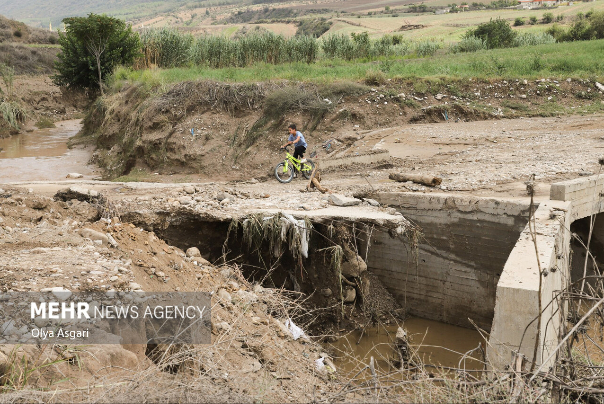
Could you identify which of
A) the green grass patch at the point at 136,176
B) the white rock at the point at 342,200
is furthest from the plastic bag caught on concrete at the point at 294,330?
the green grass patch at the point at 136,176

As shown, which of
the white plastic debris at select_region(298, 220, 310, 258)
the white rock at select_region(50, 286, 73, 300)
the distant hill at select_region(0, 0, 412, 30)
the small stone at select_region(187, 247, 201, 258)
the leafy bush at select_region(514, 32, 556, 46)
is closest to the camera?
the white rock at select_region(50, 286, 73, 300)

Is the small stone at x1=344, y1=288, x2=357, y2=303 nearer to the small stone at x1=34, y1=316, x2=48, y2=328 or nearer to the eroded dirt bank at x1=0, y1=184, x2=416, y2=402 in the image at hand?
the eroded dirt bank at x1=0, y1=184, x2=416, y2=402

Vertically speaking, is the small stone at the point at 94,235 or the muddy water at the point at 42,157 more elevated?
the small stone at the point at 94,235

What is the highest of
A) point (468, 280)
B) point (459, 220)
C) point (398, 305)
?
point (459, 220)

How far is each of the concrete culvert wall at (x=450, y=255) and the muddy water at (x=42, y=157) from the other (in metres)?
10.8

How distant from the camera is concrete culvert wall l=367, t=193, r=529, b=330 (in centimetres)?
886

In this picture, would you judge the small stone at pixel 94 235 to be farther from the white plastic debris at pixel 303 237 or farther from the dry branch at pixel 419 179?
the dry branch at pixel 419 179

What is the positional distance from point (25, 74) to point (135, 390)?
109 feet

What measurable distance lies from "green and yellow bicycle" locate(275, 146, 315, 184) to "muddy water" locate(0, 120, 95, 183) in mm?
7500

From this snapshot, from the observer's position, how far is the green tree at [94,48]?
22.6 meters

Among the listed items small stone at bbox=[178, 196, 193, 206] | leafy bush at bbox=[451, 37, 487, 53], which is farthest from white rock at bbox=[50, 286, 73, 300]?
leafy bush at bbox=[451, 37, 487, 53]

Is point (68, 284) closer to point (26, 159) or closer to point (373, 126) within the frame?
point (373, 126)

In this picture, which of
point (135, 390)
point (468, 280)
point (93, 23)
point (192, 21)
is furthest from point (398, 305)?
point (192, 21)

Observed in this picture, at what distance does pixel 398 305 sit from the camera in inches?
398
